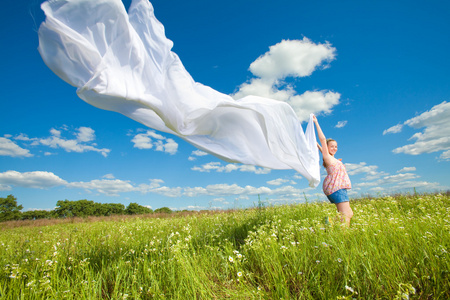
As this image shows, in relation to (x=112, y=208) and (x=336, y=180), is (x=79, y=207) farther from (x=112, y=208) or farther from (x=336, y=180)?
(x=336, y=180)

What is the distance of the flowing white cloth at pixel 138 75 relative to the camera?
3.14 meters

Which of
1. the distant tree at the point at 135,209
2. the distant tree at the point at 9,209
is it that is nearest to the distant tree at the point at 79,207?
the distant tree at the point at 135,209

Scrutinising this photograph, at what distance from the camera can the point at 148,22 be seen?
3656 mm

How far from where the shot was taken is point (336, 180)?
18.4 ft

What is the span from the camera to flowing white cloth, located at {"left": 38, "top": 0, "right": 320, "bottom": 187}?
314 cm

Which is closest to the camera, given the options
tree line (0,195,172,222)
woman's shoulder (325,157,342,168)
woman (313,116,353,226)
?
woman (313,116,353,226)

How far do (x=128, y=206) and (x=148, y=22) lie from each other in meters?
24.1

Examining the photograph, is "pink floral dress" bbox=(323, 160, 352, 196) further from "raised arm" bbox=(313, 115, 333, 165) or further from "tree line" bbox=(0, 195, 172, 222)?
"tree line" bbox=(0, 195, 172, 222)

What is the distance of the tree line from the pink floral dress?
1787 cm

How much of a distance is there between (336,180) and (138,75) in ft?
15.3

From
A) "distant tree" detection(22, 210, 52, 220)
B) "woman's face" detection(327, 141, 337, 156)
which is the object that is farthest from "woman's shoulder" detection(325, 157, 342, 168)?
"distant tree" detection(22, 210, 52, 220)

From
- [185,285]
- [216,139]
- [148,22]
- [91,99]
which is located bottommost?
[185,285]

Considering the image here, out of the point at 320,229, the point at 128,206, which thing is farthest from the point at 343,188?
the point at 128,206

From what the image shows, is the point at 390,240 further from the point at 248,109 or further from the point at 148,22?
the point at 148,22
